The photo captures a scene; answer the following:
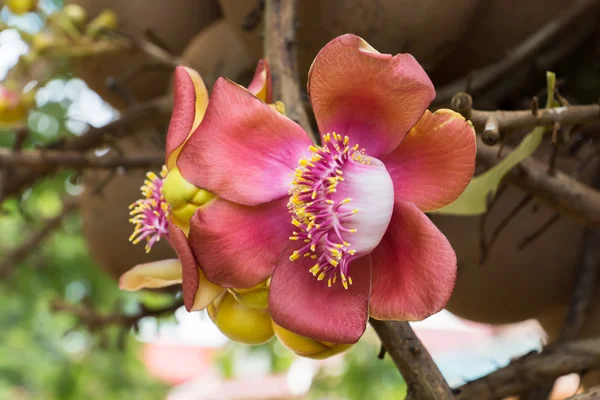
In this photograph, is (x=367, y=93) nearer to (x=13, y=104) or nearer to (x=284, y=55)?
(x=284, y=55)

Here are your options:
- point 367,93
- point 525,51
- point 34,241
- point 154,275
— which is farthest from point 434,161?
point 34,241

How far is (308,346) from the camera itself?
1.05 ft

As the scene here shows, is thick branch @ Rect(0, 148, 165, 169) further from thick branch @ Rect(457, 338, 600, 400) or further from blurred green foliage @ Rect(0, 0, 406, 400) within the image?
blurred green foliage @ Rect(0, 0, 406, 400)

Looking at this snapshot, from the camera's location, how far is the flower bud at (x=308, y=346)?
320 millimetres

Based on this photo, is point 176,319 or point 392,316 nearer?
point 392,316

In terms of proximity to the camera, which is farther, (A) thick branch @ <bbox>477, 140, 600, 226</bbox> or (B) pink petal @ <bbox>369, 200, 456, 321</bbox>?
(A) thick branch @ <bbox>477, 140, 600, 226</bbox>

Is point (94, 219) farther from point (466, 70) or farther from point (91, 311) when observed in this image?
point (466, 70)

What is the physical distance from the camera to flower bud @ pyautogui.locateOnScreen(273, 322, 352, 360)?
0.32 meters

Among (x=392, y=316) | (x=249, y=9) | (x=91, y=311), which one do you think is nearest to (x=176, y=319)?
(x=91, y=311)

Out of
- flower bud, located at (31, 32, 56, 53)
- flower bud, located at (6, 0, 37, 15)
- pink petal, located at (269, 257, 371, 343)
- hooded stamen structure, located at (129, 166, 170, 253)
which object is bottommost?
flower bud, located at (31, 32, 56, 53)

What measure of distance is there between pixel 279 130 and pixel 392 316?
92 millimetres

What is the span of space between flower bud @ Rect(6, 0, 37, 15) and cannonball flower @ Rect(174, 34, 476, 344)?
470 millimetres

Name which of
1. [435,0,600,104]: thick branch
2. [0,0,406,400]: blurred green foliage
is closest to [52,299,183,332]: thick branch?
[435,0,600,104]: thick branch

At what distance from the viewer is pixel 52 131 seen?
3.89 ft
